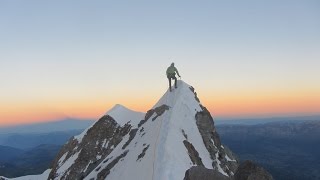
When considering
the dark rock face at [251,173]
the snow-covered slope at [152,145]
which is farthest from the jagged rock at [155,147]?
the dark rock face at [251,173]

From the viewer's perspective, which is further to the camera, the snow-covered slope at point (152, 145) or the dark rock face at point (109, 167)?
the dark rock face at point (109, 167)

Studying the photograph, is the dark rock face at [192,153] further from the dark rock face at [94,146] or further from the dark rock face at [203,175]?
the dark rock face at [203,175]

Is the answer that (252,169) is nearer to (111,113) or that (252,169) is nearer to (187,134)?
(187,134)

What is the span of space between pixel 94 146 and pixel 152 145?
43577 mm

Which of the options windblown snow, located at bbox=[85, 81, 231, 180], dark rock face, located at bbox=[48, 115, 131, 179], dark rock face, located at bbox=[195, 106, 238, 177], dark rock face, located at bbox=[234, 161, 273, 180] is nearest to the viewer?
dark rock face, located at bbox=[234, 161, 273, 180]

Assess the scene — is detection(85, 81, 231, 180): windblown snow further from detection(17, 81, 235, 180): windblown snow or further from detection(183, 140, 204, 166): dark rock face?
detection(183, 140, 204, 166): dark rock face

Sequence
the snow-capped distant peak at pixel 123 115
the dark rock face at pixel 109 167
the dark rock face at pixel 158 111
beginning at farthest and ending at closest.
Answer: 1. the snow-capped distant peak at pixel 123 115
2. the dark rock face at pixel 158 111
3. the dark rock face at pixel 109 167

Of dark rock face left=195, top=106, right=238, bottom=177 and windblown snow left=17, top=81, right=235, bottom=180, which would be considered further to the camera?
dark rock face left=195, top=106, right=238, bottom=177

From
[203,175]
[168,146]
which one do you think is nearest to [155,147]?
[168,146]

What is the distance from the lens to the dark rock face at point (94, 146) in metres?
90.4

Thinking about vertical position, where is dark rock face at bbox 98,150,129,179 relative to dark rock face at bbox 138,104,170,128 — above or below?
below

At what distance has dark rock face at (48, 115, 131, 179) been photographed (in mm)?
90438

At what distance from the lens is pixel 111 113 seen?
350ft

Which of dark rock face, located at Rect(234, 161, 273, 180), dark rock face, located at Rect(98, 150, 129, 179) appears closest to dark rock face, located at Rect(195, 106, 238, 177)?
dark rock face, located at Rect(98, 150, 129, 179)
